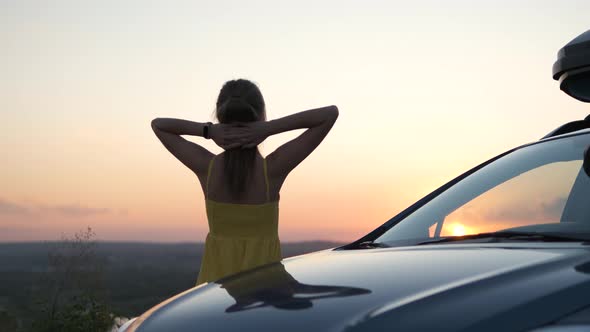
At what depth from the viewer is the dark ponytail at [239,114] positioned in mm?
4230

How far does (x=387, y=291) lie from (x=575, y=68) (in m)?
1.74

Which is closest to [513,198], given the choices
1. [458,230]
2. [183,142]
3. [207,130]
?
[458,230]

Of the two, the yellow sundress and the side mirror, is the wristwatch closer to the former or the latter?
the yellow sundress

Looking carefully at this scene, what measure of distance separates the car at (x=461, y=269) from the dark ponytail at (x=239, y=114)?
0.88m

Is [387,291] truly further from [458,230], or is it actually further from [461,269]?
[458,230]

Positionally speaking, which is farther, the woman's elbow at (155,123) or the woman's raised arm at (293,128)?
the woman's elbow at (155,123)

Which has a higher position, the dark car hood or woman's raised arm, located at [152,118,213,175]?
woman's raised arm, located at [152,118,213,175]

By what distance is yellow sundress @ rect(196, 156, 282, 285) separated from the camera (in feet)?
14.0

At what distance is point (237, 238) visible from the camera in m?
4.30

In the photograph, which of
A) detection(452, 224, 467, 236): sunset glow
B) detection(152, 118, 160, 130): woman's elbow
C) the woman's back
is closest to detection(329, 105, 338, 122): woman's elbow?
the woman's back

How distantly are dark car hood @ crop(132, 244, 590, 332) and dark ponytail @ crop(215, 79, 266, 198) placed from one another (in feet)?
4.41

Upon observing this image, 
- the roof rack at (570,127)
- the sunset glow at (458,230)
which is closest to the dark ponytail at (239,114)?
the sunset glow at (458,230)

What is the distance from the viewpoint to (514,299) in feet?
6.54

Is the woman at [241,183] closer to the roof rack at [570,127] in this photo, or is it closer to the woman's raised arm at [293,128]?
the woman's raised arm at [293,128]
